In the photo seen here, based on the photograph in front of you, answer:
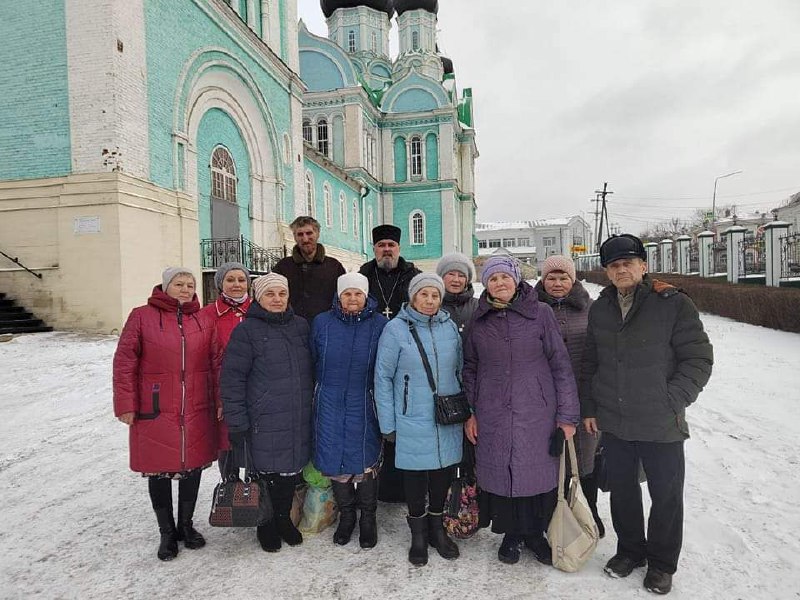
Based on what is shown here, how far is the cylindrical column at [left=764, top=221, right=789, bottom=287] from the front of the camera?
1227 centimetres

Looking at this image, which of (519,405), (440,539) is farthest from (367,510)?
(519,405)

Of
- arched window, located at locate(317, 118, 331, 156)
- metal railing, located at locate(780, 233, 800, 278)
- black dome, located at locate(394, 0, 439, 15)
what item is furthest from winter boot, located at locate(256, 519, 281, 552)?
black dome, located at locate(394, 0, 439, 15)

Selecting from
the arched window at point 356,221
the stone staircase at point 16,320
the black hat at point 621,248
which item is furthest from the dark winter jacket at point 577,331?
the arched window at point 356,221

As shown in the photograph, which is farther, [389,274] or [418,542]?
[389,274]

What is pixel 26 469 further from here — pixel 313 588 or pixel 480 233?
pixel 480 233

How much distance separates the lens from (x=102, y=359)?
25.5 feet

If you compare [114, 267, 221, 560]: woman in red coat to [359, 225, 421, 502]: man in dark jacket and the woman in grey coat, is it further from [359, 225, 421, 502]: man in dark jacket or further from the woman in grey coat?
the woman in grey coat

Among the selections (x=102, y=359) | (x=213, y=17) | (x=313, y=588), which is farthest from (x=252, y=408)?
(x=213, y=17)

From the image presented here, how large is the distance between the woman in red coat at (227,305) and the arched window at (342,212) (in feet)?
77.4

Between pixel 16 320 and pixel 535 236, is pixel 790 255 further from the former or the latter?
pixel 535 236

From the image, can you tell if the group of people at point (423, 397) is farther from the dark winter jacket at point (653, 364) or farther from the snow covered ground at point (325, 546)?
the snow covered ground at point (325, 546)

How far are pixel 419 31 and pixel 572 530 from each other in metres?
42.3

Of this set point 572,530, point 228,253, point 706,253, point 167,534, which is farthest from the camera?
point 706,253

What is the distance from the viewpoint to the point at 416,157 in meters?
33.4
